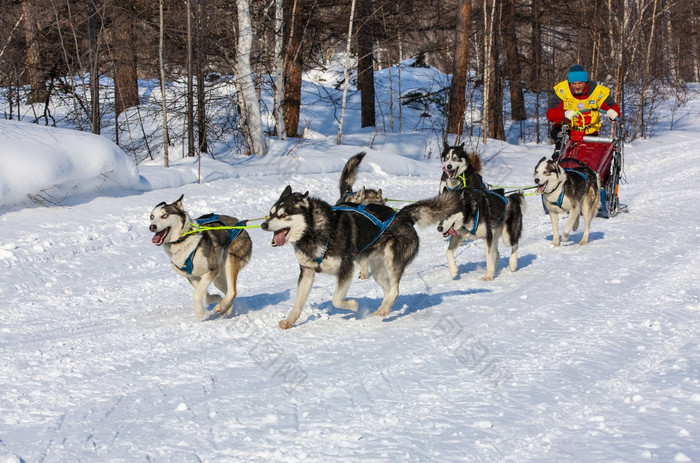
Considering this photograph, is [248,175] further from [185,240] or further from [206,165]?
[185,240]

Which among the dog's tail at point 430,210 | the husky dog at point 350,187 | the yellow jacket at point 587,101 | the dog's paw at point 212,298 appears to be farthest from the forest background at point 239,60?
the dog's tail at point 430,210

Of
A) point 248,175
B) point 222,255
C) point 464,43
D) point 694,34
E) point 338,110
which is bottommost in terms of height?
point 222,255

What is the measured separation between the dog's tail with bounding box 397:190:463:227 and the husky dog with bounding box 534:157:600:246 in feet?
8.16

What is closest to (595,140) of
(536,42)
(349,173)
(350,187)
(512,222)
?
(512,222)

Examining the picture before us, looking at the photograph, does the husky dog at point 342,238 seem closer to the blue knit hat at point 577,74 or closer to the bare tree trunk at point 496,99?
the blue knit hat at point 577,74

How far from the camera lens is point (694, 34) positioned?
30438 millimetres

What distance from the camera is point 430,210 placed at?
5512mm

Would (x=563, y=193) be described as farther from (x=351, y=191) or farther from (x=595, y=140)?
(x=351, y=191)

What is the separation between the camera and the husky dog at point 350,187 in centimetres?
612

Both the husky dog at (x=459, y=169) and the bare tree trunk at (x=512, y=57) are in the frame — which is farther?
the bare tree trunk at (x=512, y=57)

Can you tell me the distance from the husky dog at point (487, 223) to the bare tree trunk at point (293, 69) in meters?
8.09

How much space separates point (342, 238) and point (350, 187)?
1.82 m

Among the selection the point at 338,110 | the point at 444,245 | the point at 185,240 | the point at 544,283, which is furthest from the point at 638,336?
the point at 338,110

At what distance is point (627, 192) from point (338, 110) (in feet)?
31.9
